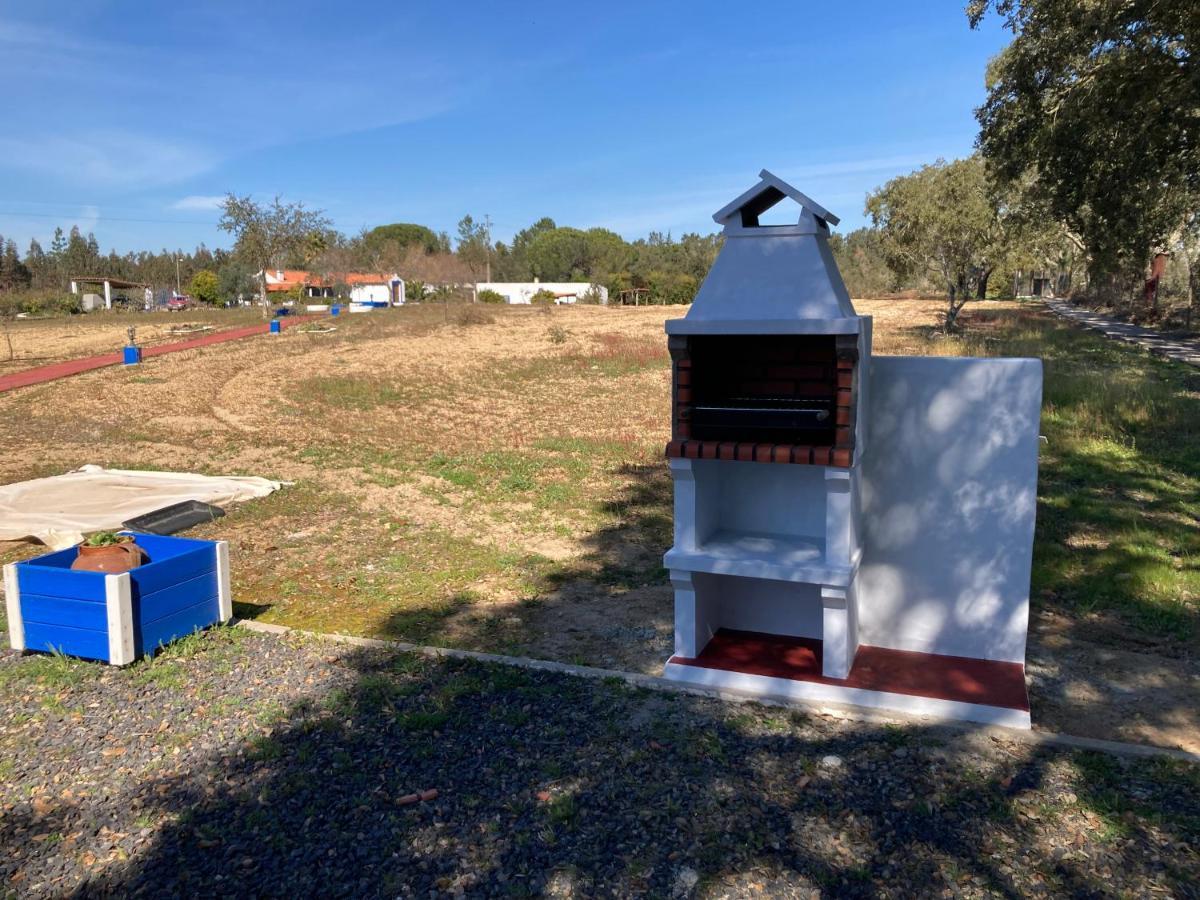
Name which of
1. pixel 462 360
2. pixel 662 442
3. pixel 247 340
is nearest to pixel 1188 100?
pixel 662 442

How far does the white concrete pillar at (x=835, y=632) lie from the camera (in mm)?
4438

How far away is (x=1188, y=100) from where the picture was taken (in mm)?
10055

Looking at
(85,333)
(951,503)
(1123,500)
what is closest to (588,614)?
(951,503)

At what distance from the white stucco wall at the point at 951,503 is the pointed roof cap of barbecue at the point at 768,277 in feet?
2.14

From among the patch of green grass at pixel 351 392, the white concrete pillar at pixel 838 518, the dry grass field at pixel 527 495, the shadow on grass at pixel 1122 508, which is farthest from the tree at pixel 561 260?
the white concrete pillar at pixel 838 518

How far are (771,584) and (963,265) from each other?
26568mm

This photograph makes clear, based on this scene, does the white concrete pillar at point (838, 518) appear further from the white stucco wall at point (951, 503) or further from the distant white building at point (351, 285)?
the distant white building at point (351, 285)

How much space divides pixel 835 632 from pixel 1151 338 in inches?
1146

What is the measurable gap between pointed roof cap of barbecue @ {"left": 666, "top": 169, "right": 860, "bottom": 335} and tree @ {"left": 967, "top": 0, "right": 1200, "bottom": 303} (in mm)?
7316

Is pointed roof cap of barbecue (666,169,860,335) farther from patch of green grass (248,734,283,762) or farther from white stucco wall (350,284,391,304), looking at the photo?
white stucco wall (350,284,391,304)

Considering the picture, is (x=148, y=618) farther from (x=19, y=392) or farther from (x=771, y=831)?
(x=19, y=392)

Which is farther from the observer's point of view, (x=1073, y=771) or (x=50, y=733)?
(x=50, y=733)

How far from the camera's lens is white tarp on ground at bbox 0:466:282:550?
8.09 m

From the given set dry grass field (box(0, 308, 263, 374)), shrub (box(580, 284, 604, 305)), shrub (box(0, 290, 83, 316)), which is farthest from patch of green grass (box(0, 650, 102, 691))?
shrub (box(580, 284, 604, 305))
